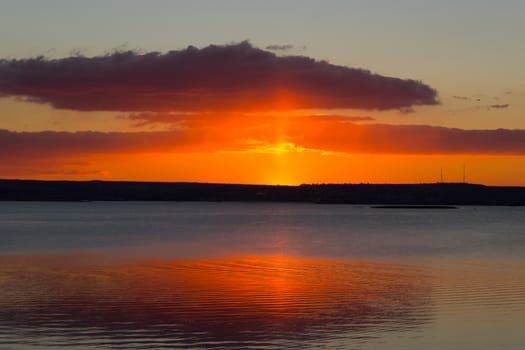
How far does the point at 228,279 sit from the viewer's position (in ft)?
102

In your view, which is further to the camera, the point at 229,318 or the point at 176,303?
the point at 176,303

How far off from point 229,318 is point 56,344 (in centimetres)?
486

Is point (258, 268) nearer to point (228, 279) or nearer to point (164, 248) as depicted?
point (228, 279)

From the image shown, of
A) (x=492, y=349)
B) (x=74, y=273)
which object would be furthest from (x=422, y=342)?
(x=74, y=273)

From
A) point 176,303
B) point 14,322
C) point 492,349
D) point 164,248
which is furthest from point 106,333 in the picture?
point 164,248

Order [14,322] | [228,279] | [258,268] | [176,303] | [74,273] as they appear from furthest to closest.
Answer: [258,268]
[74,273]
[228,279]
[176,303]
[14,322]

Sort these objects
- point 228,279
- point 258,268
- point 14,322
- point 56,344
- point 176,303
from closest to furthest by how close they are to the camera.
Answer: point 56,344 < point 14,322 < point 176,303 < point 228,279 < point 258,268

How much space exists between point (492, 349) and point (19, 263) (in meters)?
25.5

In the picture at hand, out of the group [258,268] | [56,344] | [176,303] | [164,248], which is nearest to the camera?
[56,344]

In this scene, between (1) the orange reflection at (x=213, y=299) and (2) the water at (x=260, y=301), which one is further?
(1) the orange reflection at (x=213, y=299)

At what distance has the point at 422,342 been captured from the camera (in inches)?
736

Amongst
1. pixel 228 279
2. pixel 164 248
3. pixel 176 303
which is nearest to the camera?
pixel 176 303

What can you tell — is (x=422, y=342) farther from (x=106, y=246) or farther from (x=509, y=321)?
(x=106, y=246)

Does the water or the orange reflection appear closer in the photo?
the water
